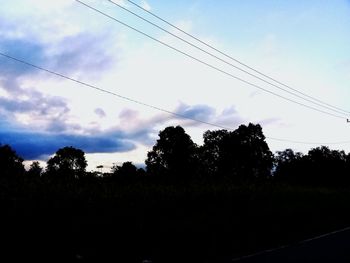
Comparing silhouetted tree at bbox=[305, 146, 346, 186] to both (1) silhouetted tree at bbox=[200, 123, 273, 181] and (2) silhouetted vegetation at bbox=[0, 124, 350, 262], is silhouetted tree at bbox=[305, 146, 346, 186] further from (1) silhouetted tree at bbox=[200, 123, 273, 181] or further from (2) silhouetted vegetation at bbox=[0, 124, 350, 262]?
(2) silhouetted vegetation at bbox=[0, 124, 350, 262]

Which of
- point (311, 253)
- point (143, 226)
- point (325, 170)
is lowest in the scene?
point (311, 253)

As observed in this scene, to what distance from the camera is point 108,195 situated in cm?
1694

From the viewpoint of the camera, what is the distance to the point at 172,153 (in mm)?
89125

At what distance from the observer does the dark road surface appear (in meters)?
9.98

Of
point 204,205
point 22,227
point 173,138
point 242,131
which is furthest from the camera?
point 242,131

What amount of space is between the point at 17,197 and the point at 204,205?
35.7 feet

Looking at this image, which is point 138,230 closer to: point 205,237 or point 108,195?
point 205,237

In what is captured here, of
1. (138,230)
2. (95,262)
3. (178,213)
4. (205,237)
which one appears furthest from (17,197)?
(178,213)

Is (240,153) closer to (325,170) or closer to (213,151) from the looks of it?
(213,151)

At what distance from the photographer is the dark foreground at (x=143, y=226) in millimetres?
10359

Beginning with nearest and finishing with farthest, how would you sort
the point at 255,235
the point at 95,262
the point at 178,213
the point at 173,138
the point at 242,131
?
the point at 95,262
the point at 255,235
the point at 178,213
the point at 173,138
the point at 242,131

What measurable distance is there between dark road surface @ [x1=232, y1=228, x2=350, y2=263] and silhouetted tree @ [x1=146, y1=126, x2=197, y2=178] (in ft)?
247

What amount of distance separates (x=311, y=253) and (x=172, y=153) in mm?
78283

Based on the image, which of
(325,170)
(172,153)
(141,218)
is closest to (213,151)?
(172,153)
